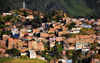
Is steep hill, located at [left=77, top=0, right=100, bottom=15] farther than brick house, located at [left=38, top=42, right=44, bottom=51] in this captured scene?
Yes

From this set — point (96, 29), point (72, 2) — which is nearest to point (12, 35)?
point (96, 29)

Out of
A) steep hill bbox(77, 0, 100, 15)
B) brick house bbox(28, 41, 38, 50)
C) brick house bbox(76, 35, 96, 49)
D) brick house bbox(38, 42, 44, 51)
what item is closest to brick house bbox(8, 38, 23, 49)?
brick house bbox(28, 41, 38, 50)

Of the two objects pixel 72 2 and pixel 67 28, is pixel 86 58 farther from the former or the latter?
pixel 72 2

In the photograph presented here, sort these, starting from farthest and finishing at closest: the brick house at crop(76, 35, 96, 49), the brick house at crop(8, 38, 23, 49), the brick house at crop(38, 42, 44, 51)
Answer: the brick house at crop(76, 35, 96, 49)
the brick house at crop(38, 42, 44, 51)
the brick house at crop(8, 38, 23, 49)

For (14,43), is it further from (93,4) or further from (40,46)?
(93,4)

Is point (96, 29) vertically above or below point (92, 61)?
above

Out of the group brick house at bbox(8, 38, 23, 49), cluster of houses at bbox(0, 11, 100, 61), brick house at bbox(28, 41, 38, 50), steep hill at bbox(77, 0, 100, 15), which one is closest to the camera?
brick house at bbox(8, 38, 23, 49)

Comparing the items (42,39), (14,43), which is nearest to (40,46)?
(42,39)

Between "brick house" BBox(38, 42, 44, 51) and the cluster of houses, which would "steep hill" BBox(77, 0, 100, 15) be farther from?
"brick house" BBox(38, 42, 44, 51)
